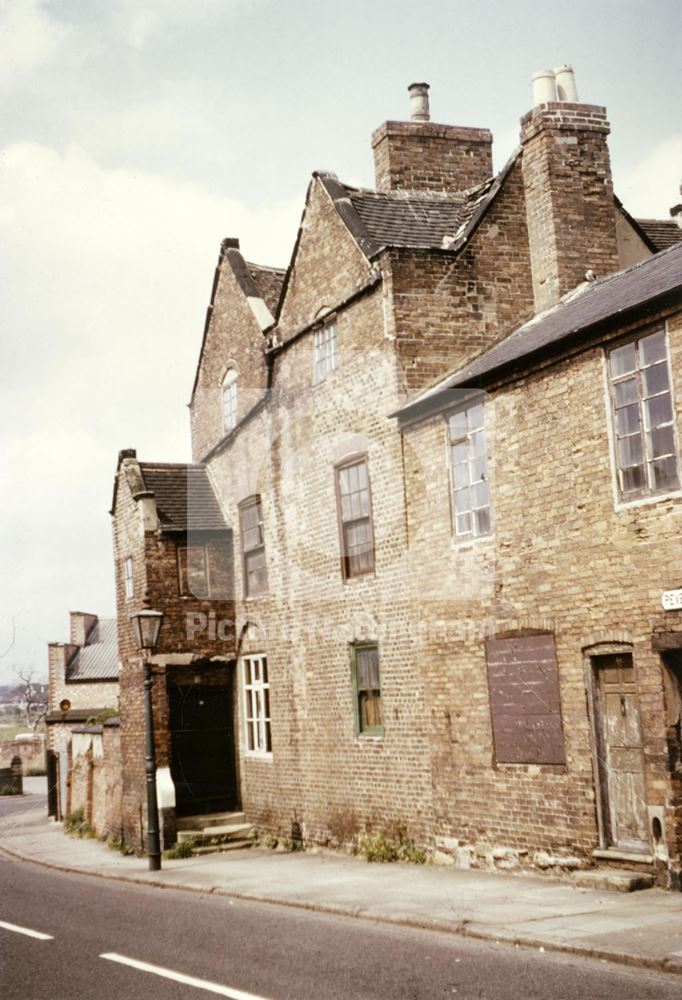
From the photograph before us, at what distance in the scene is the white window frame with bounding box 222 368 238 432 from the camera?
2344 centimetres

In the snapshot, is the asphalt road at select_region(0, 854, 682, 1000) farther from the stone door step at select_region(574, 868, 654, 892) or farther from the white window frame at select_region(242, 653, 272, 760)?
the white window frame at select_region(242, 653, 272, 760)

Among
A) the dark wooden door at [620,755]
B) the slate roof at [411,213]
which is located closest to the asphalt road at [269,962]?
the dark wooden door at [620,755]

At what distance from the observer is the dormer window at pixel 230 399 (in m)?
23.5

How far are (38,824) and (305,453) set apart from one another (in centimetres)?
1870

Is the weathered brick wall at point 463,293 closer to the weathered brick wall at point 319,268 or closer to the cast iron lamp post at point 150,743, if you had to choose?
the weathered brick wall at point 319,268

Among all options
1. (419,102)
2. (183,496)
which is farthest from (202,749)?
(419,102)

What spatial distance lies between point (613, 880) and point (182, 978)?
5002 mm

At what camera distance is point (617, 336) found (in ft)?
41.2

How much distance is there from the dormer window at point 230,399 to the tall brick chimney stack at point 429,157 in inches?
197

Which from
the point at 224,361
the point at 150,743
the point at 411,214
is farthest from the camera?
the point at 224,361

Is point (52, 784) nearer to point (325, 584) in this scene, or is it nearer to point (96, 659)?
point (325, 584)

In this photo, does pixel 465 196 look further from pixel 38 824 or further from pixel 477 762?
pixel 38 824

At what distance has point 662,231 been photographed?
69.6 ft

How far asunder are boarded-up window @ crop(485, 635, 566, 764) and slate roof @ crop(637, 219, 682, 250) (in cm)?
977
